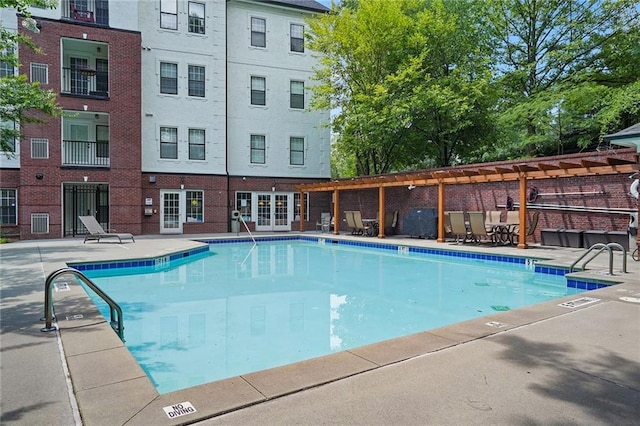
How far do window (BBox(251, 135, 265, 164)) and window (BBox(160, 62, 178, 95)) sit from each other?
157 inches

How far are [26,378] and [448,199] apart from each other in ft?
45.5

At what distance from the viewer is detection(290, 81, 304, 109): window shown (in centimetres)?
2039

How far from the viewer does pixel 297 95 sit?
806 inches

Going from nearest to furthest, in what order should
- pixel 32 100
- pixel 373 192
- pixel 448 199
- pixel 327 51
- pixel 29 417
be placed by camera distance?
1. pixel 29 417
2. pixel 32 100
3. pixel 448 199
4. pixel 373 192
5. pixel 327 51

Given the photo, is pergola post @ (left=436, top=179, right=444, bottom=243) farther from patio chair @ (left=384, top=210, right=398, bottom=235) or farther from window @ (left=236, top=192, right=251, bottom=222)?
window @ (left=236, top=192, right=251, bottom=222)

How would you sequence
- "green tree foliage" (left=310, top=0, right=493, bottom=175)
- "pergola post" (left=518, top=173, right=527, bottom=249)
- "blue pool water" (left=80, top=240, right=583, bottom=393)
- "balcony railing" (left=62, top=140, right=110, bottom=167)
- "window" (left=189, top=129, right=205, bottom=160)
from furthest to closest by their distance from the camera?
"window" (left=189, top=129, right=205, bottom=160) < "green tree foliage" (left=310, top=0, right=493, bottom=175) < "balcony railing" (left=62, top=140, right=110, bottom=167) < "pergola post" (left=518, top=173, right=527, bottom=249) < "blue pool water" (left=80, top=240, right=583, bottom=393)

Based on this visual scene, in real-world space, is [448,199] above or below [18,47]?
below

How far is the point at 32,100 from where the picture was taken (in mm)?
10328

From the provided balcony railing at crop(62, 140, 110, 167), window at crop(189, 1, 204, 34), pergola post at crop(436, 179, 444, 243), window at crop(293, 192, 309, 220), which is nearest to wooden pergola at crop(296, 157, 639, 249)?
pergola post at crop(436, 179, 444, 243)

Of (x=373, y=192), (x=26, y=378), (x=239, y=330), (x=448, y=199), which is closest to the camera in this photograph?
(x=26, y=378)

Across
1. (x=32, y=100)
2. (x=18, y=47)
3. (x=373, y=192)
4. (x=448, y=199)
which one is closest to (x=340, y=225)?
(x=373, y=192)

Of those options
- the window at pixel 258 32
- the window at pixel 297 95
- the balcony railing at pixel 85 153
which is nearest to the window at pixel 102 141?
the balcony railing at pixel 85 153

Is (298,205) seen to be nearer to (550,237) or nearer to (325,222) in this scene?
(325,222)

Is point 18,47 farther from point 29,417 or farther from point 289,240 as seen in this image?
point 29,417
